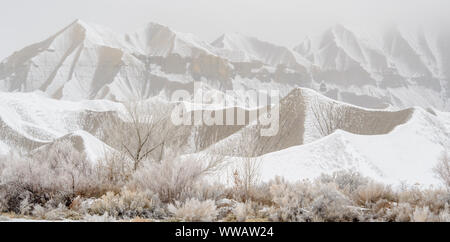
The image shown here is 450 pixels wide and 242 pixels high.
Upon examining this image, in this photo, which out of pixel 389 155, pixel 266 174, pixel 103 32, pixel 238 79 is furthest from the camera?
pixel 103 32

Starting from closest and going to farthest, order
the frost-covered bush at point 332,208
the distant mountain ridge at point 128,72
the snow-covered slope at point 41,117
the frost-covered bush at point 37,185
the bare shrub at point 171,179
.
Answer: the frost-covered bush at point 332,208 → the bare shrub at point 171,179 → the frost-covered bush at point 37,185 → the snow-covered slope at point 41,117 → the distant mountain ridge at point 128,72

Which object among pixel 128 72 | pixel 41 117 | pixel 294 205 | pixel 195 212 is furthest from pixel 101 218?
pixel 128 72

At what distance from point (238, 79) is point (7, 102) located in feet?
384

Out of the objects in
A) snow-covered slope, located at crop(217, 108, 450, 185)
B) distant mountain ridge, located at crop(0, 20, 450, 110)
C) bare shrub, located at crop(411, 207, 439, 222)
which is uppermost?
distant mountain ridge, located at crop(0, 20, 450, 110)

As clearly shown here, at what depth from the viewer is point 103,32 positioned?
19775 centimetres

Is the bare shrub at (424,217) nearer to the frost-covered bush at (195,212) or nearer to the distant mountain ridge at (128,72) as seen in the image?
the frost-covered bush at (195,212)

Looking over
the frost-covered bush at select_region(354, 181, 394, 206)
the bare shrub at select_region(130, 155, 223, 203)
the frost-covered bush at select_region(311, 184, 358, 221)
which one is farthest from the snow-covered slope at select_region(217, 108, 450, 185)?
the frost-covered bush at select_region(311, 184, 358, 221)

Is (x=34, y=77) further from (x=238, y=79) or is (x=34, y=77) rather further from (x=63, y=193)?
(x=63, y=193)

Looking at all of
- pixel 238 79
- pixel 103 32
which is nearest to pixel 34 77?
pixel 103 32

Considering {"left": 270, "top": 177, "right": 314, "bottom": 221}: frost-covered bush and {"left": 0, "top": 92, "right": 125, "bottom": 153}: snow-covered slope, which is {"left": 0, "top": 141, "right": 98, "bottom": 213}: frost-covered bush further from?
{"left": 0, "top": 92, "right": 125, "bottom": 153}: snow-covered slope

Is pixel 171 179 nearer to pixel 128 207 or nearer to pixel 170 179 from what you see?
pixel 170 179

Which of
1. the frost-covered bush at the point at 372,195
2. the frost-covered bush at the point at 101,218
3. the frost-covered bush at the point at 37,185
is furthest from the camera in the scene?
the frost-covered bush at the point at 372,195

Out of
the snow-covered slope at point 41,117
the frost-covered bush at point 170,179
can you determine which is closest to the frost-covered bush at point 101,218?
the frost-covered bush at point 170,179

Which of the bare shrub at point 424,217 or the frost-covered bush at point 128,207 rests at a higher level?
the bare shrub at point 424,217
